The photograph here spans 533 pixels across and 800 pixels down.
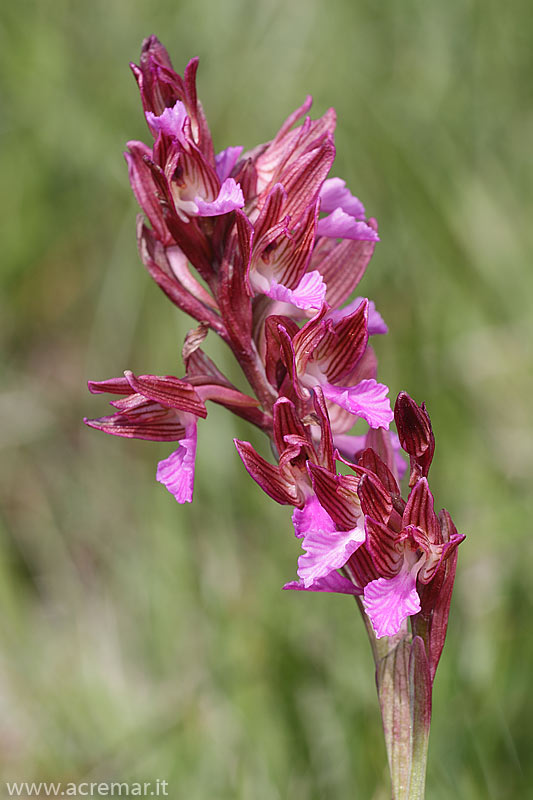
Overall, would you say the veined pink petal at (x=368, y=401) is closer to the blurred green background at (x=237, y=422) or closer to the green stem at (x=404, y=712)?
the green stem at (x=404, y=712)

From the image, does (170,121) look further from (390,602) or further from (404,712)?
(404,712)

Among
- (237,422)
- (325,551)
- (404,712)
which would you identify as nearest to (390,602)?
(325,551)

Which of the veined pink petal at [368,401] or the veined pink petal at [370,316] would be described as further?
the veined pink petal at [370,316]

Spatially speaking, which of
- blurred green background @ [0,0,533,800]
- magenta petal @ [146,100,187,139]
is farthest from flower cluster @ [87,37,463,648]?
blurred green background @ [0,0,533,800]

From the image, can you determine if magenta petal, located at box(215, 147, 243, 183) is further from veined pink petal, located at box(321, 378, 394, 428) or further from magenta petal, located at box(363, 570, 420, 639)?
magenta petal, located at box(363, 570, 420, 639)

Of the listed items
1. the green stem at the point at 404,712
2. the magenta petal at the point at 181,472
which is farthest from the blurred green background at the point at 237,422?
the magenta petal at the point at 181,472

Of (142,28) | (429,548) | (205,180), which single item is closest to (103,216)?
(142,28)
